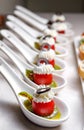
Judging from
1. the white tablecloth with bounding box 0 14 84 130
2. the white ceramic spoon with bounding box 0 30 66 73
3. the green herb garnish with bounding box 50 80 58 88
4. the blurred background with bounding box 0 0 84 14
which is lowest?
the blurred background with bounding box 0 0 84 14

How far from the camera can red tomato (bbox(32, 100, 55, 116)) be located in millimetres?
806

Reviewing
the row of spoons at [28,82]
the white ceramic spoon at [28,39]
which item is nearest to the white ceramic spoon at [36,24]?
the white ceramic spoon at [28,39]

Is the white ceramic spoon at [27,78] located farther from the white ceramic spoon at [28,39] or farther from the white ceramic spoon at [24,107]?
the white ceramic spoon at [28,39]

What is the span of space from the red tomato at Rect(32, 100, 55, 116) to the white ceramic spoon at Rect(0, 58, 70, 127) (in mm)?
16

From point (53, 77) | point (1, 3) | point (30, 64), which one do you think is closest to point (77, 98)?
point (53, 77)

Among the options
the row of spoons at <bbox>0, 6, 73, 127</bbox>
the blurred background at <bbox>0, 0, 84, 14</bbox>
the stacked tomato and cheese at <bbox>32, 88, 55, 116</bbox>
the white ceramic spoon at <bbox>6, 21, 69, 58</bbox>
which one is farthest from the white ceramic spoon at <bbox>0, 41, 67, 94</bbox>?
the blurred background at <bbox>0, 0, 84, 14</bbox>

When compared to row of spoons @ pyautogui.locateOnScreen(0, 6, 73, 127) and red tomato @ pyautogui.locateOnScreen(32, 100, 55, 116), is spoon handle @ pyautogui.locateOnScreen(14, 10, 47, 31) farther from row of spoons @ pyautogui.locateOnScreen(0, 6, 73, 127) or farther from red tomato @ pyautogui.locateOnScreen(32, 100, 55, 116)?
red tomato @ pyautogui.locateOnScreen(32, 100, 55, 116)

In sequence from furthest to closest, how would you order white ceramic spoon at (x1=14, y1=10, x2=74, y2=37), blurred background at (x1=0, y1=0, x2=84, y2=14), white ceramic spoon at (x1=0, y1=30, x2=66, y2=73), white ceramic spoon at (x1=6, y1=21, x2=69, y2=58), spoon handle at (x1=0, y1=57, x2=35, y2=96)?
1. blurred background at (x1=0, y1=0, x2=84, y2=14)
2. white ceramic spoon at (x1=14, y1=10, x2=74, y2=37)
3. white ceramic spoon at (x1=6, y1=21, x2=69, y2=58)
4. white ceramic spoon at (x1=0, y1=30, x2=66, y2=73)
5. spoon handle at (x1=0, y1=57, x2=35, y2=96)

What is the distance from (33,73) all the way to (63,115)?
0.67ft

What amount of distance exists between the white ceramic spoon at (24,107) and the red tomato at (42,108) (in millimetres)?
16

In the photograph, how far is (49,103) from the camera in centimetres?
82

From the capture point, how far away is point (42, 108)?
81 centimetres

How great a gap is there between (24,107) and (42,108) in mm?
48

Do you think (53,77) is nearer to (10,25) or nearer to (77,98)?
(77,98)
